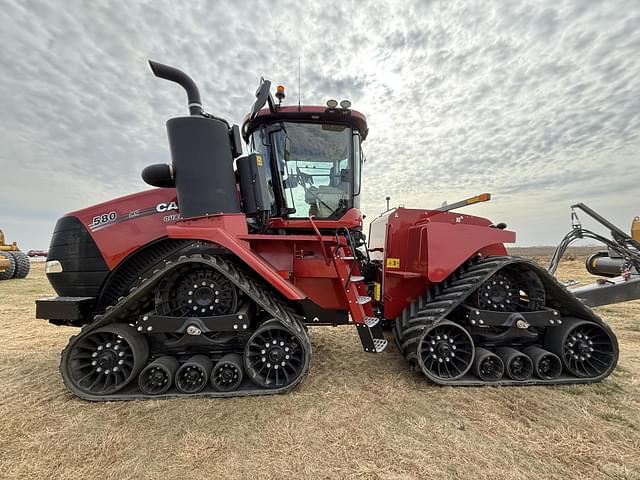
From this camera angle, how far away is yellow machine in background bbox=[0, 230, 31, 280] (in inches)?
506

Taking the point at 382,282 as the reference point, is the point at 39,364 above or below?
below

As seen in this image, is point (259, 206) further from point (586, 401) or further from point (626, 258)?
point (626, 258)

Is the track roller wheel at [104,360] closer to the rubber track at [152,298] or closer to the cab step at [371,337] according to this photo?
the rubber track at [152,298]

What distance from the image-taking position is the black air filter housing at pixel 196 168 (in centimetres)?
311

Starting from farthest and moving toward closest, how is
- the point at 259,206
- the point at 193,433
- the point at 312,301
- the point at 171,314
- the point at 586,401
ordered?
1. the point at 312,301
2. the point at 259,206
3. the point at 171,314
4. the point at 586,401
5. the point at 193,433

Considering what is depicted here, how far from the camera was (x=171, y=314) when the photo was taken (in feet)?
9.92

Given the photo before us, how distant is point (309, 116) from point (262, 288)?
2203mm

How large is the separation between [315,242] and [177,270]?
147 cm

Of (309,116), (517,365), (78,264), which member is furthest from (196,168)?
(517,365)

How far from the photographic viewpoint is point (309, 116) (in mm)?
3883

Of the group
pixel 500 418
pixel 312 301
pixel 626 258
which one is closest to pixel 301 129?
pixel 312 301

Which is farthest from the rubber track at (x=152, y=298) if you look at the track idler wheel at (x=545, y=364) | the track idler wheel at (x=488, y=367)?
the track idler wheel at (x=545, y=364)

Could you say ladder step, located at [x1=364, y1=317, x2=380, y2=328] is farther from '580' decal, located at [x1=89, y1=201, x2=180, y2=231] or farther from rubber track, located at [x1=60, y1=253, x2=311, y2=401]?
'580' decal, located at [x1=89, y1=201, x2=180, y2=231]

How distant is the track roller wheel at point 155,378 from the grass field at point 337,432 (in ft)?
0.41
